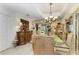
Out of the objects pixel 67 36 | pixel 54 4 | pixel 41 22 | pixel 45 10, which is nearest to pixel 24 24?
pixel 41 22

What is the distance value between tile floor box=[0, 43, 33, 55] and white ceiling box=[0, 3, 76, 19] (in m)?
0.52

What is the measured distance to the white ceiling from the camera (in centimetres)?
225

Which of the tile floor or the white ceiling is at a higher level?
the white ceiling

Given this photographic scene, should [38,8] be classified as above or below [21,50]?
above

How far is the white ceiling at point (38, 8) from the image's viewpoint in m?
2.25

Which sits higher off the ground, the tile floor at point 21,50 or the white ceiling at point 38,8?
the white ceiling at point 38,8

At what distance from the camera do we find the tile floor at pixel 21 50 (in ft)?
7.38

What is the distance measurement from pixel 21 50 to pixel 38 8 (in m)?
0.78

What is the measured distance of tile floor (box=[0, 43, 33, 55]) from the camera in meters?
2.25

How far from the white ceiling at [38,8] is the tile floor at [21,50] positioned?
52cm

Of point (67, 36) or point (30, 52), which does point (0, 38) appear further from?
point (67, 36)

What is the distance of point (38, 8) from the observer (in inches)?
90.4

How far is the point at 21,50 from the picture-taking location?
7.50 feet
